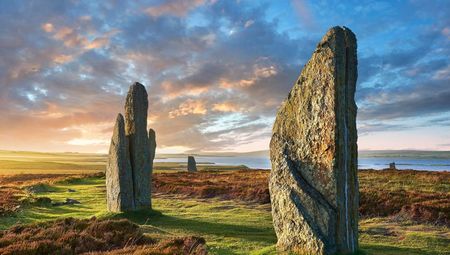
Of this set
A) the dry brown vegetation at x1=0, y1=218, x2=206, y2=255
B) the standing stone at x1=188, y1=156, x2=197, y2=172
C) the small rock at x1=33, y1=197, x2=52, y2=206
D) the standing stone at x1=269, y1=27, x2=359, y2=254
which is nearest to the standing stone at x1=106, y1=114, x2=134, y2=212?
the dry brown vegetation at x1=0, y1=218, x2=206, y2=255

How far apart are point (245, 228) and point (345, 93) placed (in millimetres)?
9811

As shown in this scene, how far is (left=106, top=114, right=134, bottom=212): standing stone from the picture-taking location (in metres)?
22.3

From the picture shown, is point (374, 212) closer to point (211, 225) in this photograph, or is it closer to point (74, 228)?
point (211, 225)

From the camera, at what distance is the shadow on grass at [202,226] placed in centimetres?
1765

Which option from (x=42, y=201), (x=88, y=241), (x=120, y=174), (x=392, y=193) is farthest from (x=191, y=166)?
(x=88, y=241)

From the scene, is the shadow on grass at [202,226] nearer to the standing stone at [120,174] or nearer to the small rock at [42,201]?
the standing stone at [120,174]

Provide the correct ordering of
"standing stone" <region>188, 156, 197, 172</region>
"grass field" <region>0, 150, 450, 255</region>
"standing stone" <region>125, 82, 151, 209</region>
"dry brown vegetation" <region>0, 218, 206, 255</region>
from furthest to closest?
"standing stone" <region>188, 156, 197, 172</region>, "standing stone" <region>125, 82, 151, 209</region>, "grass field" <region>0, 150, 450, 255</region>, "dry brown vegetation" <region>0, 218, 206, 255</region>

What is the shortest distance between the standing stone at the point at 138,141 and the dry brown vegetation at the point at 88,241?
311 inches

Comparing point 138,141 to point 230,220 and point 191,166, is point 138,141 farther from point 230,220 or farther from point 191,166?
point 191,166

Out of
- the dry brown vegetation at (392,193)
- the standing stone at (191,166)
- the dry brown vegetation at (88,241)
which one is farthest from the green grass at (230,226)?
the standing stone at (191,166)

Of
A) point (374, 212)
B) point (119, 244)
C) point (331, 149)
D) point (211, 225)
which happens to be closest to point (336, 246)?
point (331, 149)

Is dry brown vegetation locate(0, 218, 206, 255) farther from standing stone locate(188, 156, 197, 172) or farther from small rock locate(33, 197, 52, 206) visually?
standing stone locate(188, 156, 197, 172)

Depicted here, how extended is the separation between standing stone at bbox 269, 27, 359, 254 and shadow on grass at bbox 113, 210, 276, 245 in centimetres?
411

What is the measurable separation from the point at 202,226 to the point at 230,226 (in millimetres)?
1445
